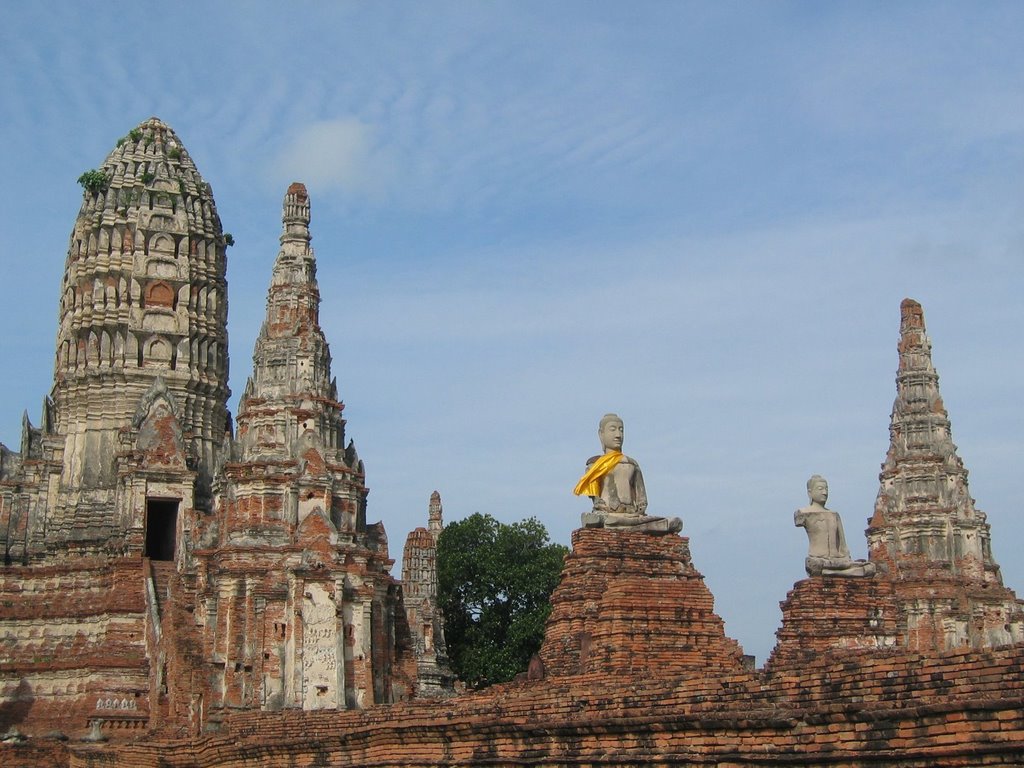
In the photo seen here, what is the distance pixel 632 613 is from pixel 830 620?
7.81 feet

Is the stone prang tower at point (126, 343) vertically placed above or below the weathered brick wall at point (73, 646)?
above

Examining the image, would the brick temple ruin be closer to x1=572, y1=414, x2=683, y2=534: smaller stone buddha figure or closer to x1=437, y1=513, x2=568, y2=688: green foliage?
x1=572, y1=414, x2=683, y2=534: smaller stone buddha figure

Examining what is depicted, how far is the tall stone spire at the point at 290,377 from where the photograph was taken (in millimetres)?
33375

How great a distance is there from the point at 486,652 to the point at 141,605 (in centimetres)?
2003

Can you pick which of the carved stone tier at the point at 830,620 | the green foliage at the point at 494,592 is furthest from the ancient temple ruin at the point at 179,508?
the carved stone tier at the point at 830,620

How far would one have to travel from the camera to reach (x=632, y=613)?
1716cm

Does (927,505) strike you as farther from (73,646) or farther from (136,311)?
(73,646)

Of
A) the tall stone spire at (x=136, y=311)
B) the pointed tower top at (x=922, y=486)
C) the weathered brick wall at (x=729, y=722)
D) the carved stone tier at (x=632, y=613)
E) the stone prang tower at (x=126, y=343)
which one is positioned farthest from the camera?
the pointed tower top at (x=922, y=486)

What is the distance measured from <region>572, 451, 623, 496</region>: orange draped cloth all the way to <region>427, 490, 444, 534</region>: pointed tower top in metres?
42.6

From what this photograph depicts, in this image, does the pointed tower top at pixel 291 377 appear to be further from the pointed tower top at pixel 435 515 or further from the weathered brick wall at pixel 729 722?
the pointed tower top at pixel 435 515

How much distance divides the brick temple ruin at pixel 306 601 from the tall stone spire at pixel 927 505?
3.5 inches

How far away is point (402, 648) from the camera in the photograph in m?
34.2

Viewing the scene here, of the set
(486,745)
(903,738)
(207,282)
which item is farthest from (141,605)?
(903,738)

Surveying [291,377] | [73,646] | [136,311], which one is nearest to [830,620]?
[291,377]
